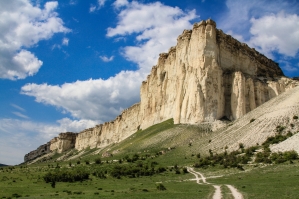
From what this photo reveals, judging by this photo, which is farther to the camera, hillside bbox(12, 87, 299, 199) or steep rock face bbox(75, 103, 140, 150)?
steep rock face bbox(75, 103, 140, 150)

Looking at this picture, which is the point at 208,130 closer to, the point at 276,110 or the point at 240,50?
the point at 276,110

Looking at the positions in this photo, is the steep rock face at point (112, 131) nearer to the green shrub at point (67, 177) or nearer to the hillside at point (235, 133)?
the hillside at point (235, 133)

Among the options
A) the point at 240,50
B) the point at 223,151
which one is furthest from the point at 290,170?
the point at 240,50

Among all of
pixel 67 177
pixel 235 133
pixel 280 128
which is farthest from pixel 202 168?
pixel 67 177

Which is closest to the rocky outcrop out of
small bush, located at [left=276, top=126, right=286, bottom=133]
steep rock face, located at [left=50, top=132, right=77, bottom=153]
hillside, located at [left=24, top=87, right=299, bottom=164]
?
hillside, located at [left=24, top=87, right=299, bottom=164]

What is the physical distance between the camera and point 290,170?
1177 inches

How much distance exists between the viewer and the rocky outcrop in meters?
75.6

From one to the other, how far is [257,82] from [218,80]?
12.6m

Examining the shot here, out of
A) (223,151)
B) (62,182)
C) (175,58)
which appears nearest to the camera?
(62,182)

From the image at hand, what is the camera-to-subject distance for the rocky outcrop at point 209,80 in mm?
75625

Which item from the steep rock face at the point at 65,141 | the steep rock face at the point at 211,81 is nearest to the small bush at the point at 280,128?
the steep rock face at the point at 211,81

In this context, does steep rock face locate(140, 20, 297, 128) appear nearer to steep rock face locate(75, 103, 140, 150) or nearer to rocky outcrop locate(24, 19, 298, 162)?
rocky outcrop locate(24, 19, 298, 162)

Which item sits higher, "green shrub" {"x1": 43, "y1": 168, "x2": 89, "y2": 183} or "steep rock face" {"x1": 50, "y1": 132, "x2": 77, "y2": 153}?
"steep rock face" {"x1": 50, "y1": 132, "x2": 77, "y2": 153}

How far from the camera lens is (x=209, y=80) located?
76.2 m
